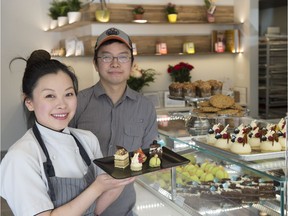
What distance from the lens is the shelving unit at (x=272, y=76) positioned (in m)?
6.86

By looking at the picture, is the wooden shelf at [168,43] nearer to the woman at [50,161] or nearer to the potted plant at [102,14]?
the potted plant at [102,14]

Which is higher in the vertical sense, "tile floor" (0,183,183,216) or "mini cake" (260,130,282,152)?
"mini cake" (260,130,282,152)

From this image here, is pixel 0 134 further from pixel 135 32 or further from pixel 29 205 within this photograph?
pixel 29 205

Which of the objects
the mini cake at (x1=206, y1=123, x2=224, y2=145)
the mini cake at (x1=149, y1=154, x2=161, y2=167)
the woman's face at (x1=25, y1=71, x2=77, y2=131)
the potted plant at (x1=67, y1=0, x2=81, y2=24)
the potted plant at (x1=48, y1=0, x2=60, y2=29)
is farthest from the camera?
the potted plant at (x1=48, y1=0, x2=60, y2=29)

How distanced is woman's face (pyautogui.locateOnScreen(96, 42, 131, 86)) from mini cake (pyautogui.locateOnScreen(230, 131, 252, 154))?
66 centimetres

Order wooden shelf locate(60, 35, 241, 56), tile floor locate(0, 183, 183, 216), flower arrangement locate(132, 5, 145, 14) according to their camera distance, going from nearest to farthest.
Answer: tile floor locate(0, 183, 183, 216)
flower arrangement locate(132, 5, 145, 14)
wooden shelf locate(60, 35, 241, 56)

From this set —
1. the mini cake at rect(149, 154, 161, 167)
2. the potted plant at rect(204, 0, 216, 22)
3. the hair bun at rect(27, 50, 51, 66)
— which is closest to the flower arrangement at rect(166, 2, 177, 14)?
the potted plant at rect(204, 0, 216, 22)

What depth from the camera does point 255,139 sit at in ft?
7.23

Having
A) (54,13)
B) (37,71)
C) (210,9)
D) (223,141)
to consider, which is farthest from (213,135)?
(54,13)

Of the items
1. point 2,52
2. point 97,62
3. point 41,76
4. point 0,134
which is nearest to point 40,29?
point 2,52

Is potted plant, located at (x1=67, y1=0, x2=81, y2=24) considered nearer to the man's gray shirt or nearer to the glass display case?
the glass display case

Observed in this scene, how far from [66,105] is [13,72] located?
6052 mm

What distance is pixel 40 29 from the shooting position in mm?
7227

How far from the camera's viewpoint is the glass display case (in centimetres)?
191
